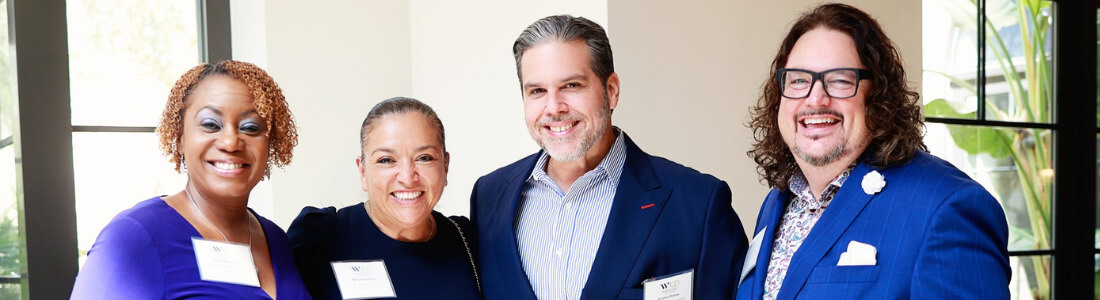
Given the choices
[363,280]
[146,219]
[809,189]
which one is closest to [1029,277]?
[809,189]

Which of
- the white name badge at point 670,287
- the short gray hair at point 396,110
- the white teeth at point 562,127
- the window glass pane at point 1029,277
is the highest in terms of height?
the short gray hair at point 396,110

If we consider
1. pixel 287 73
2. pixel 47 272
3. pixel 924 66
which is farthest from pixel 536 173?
pixel 924 66

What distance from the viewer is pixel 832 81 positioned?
191 centimetres

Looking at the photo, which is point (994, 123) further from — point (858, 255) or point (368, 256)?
point (368, 256)

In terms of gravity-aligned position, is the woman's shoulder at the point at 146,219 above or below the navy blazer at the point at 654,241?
above

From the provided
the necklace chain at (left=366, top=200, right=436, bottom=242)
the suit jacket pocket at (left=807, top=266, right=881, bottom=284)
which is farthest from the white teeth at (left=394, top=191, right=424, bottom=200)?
the suit jacket pocket at (left=807, top=266, right=881, bottom=284)

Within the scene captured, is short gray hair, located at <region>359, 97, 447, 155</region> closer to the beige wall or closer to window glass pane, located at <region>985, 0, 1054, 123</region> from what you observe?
the beige wall

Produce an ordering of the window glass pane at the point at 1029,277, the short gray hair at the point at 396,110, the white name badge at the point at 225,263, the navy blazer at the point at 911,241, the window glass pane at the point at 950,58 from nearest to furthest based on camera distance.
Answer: the navy blazer at the point at 911,241 → the white name badge at the point at 225,263 → the short gray hair at the point at 396,110 → the window glass pane at the point at 950,58 → the window glass pane at the point at 1029,277

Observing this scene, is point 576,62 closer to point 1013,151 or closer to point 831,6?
point 831,6

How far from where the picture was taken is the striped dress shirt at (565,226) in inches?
82.7

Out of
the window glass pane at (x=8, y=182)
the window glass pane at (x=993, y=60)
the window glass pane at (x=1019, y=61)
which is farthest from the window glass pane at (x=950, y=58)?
the window glass pane at (x=8, y=182)

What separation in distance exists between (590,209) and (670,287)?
0.29m

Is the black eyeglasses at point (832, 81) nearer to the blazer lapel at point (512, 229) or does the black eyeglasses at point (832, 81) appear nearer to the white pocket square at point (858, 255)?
the white pocket square at point (858, 255)

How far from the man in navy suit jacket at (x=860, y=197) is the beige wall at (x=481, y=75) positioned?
128 cm
